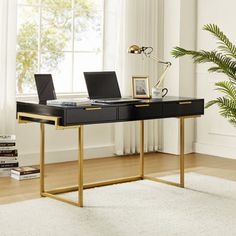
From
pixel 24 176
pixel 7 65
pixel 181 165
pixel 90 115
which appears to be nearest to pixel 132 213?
pixel 90 115

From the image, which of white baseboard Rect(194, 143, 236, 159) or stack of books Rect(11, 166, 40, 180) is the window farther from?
white baseboard Rect(194, 143, 236, 159)

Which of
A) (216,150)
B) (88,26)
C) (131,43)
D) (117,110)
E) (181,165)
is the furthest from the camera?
(216,150)

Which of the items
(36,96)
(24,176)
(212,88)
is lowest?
(24,176)

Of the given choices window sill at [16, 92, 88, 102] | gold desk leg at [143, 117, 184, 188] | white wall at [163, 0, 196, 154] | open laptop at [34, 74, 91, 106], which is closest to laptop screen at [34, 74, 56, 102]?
open laptop at [34, 74, 91, 106]

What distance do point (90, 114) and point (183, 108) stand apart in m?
1.06

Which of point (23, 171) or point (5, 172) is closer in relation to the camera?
point (23, 171)

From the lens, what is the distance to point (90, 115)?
4371mm

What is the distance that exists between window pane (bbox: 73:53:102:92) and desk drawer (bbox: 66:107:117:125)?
2.20 meters

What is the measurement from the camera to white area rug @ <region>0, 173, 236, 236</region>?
3.78 m

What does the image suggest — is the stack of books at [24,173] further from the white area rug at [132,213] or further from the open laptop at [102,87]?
the open laptop at [102,87]

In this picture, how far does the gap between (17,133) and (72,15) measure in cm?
151

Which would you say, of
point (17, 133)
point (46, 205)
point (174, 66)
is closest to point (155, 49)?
point (174, 66)

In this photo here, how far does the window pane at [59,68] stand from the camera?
20.9 ft

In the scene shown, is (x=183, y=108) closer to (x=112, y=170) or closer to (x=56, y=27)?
(x=112, y=170)
